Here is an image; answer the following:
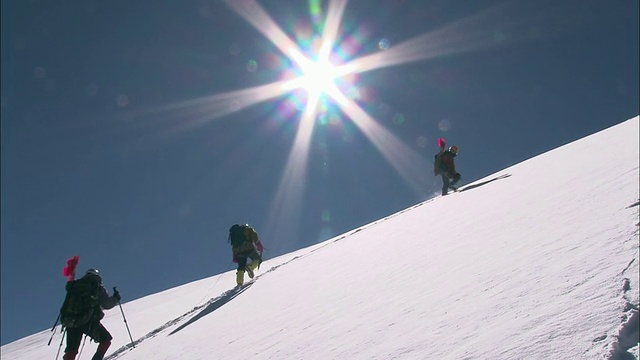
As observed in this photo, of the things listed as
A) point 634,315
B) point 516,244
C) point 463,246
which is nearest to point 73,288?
point 463,246

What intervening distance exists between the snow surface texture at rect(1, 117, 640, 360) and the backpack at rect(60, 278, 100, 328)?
832 millimetres

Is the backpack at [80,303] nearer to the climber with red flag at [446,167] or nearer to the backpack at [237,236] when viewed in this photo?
the backpack at [237,236]

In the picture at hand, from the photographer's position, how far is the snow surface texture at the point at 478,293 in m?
2.35

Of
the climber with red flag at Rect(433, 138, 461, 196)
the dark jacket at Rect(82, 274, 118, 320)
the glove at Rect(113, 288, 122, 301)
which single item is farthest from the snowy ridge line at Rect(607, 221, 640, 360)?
the climber with red flag at Rect(433, 138, 461, 196)

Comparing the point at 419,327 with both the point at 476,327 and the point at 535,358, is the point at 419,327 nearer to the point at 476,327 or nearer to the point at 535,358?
the point at 476,327

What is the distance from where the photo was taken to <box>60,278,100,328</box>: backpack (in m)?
5.95

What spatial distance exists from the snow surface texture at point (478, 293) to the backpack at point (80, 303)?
0.83 m

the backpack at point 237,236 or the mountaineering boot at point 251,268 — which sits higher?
the backpack at point 237,236

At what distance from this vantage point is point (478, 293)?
3281 millimetres

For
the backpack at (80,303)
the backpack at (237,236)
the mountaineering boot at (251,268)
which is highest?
the backpack at (237,236)

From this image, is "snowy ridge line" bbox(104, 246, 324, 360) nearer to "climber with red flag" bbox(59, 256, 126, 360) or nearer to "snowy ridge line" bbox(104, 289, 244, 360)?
"snowy ridge line" bbox(104, 289, 244, 360)

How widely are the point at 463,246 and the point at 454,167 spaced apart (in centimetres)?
925

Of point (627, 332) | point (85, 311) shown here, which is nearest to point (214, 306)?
point (85, 311)

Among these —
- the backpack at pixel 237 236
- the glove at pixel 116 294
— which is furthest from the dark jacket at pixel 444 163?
the glove at pixel 116 294
